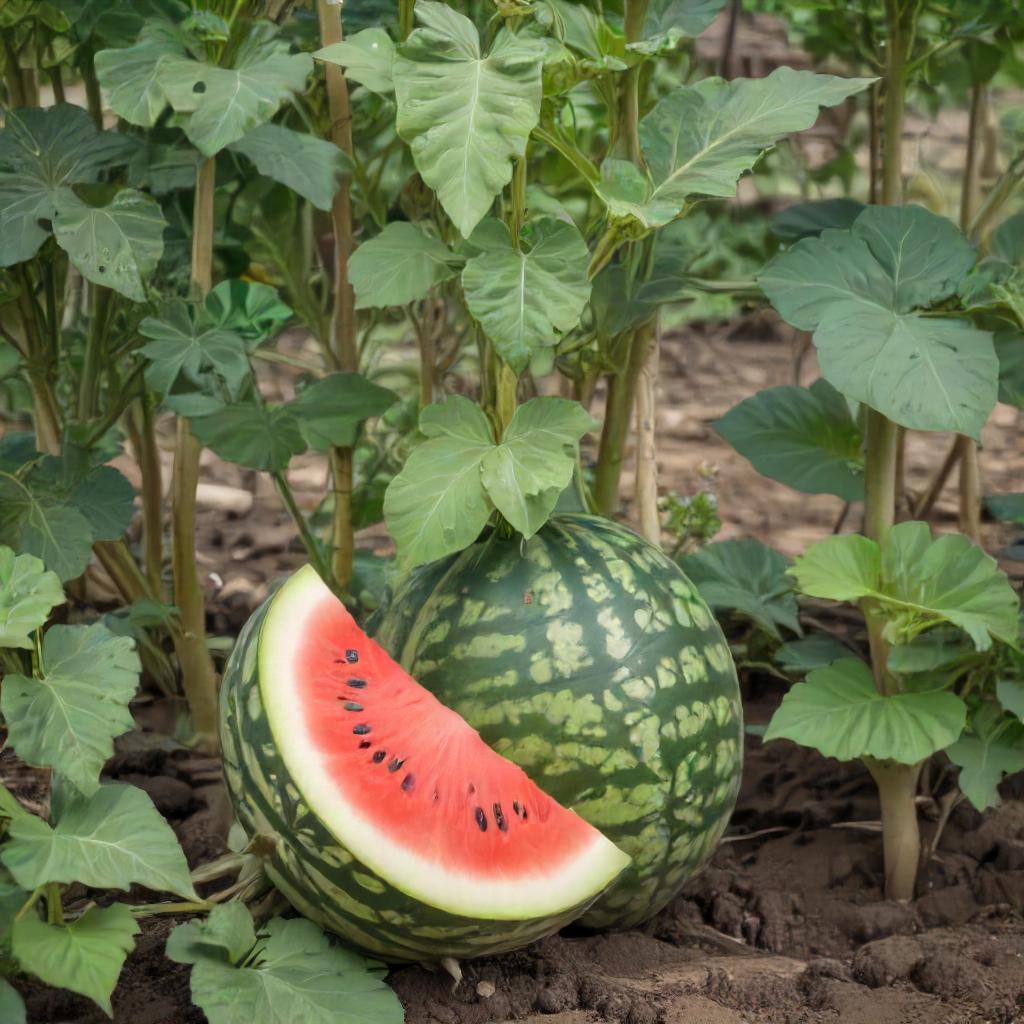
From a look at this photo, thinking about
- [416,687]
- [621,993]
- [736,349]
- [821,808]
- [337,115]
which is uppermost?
[337,115]

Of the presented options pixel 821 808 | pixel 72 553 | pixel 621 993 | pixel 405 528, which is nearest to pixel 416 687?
pixel 405 528

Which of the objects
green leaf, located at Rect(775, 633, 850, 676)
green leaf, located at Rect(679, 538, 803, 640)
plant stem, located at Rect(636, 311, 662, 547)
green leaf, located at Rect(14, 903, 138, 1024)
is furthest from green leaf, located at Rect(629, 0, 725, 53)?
green leaf, located at Rect(14, 903, 138, 1024)

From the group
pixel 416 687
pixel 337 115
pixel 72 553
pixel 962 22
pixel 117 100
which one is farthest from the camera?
pixel 962 22

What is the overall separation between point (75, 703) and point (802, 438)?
138cm

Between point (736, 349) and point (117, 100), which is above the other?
point (117, 100)

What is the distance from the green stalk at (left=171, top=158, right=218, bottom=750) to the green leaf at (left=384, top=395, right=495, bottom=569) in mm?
616

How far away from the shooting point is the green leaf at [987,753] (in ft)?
6.82

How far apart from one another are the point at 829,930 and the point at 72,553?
134cm

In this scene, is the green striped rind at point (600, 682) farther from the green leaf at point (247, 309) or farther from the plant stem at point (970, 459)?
the plant stem at point (970, 459)

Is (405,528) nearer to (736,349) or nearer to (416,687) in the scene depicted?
(416,687)

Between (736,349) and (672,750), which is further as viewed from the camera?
(736,349)

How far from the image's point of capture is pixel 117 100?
2037mm

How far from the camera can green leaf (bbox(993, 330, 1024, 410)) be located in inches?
88.5

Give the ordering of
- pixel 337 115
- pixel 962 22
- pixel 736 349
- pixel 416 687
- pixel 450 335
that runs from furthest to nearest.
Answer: pixel 736 349
pixel 450 335
pixel 962 22
pixel 337 115
pixel 416 687
